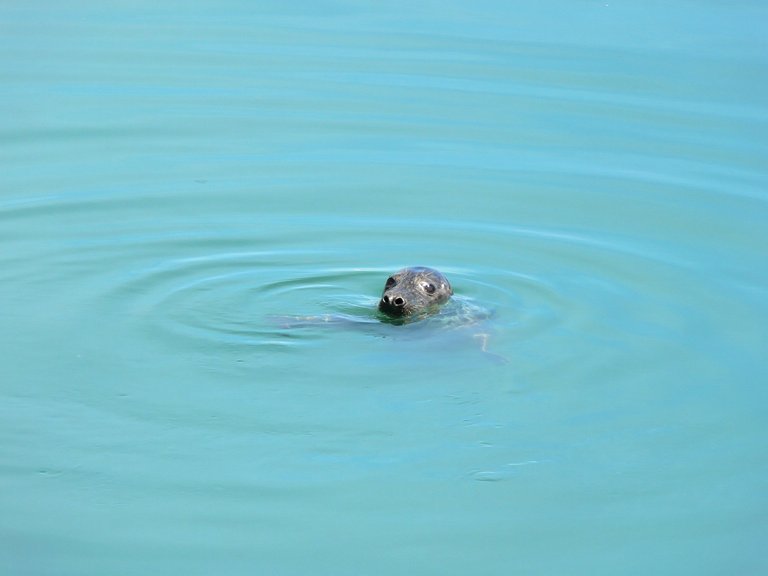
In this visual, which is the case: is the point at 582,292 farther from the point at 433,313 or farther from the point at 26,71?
the point at 26,71

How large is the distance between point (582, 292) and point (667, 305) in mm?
653

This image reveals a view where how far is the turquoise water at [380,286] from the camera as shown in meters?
7.85

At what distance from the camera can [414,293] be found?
34.8ft

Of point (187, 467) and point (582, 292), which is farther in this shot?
point (582, 292)

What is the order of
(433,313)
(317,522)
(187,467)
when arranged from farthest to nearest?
(433,313) → (187,467) → (317,522)

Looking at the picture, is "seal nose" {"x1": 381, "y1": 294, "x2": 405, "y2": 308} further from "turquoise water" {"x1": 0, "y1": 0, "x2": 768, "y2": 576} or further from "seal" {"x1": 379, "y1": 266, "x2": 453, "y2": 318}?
"turquoise water" {"x1": 0, "y1": 0, "x2": 768, "y2": 576}

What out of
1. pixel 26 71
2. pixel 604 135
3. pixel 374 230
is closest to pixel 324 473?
pixel 374 230

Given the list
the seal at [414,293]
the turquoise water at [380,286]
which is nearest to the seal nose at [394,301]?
the seal at [414,293]

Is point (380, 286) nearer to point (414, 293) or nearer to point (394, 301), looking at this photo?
point (414, 293)

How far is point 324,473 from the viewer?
822 centimetres

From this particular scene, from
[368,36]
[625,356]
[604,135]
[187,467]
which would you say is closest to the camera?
[187,467]

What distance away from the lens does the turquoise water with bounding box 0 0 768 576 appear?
7.85m

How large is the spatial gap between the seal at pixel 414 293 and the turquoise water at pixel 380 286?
14 centimetres

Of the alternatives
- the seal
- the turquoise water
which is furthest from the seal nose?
the turquoise water
